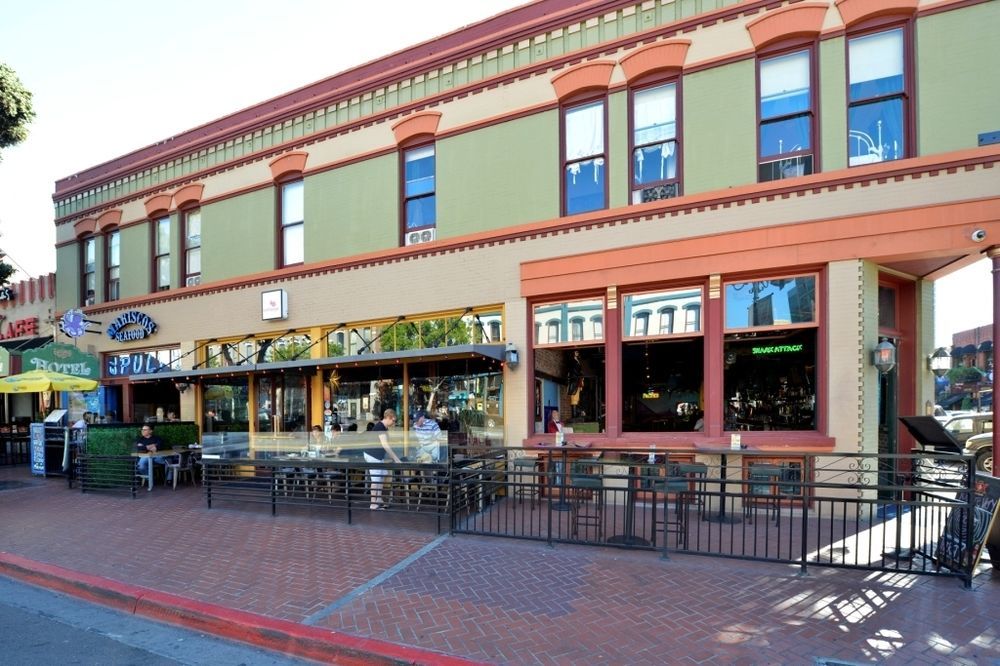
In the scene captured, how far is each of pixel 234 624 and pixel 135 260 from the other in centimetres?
1423

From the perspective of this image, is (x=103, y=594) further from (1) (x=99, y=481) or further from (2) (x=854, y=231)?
(2) (x=854, y=231)

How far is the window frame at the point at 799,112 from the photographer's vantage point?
826cm

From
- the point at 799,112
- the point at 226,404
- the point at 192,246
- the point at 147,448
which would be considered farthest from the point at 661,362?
the point at 192,246

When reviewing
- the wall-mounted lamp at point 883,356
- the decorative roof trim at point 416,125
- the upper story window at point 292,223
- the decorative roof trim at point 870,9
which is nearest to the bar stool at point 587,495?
the wall-mounted lamp at point 883,356

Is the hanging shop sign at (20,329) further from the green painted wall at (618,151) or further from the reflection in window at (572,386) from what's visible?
the green painted wall at (618,151)

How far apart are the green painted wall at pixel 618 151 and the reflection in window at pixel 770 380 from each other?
9.66 feet

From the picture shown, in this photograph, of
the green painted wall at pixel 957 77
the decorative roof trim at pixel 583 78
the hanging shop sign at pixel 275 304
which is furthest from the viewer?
the hanging shop sign at pixel 275 304

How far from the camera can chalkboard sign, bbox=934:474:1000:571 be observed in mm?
5215

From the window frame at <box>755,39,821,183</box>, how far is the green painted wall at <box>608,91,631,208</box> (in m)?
2.03

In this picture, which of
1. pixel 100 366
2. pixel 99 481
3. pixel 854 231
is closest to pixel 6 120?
pixel 100 366

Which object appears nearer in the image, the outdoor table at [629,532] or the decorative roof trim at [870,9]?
the outdoor table at [629,532]

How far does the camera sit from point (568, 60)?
9867 mm

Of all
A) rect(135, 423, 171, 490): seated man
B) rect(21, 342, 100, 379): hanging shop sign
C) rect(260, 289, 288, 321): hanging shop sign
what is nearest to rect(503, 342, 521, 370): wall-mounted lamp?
rect(260, 289, 288, 321): hanging shop sign

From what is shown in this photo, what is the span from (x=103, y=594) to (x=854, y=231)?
10.2 m
